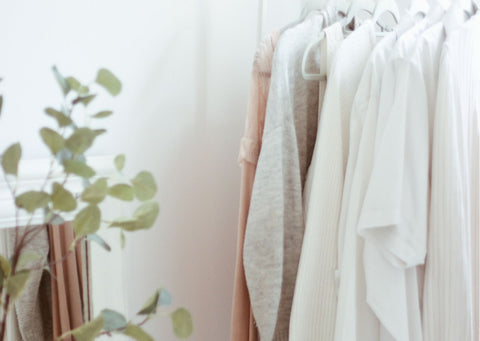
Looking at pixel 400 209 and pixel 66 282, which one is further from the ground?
pixel 400 209

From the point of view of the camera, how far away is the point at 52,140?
0.45 metres

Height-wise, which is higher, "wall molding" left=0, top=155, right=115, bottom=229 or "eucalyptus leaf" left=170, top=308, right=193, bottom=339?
"wall molding" left=0, top=155, right=115, bottom=229

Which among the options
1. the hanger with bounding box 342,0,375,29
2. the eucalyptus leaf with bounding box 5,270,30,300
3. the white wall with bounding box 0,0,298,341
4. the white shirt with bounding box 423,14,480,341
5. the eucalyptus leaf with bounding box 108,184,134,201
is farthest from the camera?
the hanger with bounding box 342,0,375,29

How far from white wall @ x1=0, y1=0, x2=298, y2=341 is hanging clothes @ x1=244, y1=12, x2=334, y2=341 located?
24 centimetres

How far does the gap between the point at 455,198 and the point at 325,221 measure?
205 mm

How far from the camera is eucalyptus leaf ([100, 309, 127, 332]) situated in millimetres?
479

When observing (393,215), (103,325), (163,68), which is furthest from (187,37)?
(103,325)

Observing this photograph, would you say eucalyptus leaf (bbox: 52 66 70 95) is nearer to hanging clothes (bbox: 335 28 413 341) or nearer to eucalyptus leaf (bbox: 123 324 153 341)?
eucalyptus leaf (bbox: 123 324 153 341)

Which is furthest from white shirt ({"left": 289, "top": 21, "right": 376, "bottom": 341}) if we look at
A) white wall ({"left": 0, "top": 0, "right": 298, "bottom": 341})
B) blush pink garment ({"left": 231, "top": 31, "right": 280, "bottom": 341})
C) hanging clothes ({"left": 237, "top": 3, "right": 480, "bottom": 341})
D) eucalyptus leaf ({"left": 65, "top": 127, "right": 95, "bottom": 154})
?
eucalyptus leaf ({"left": 65, "top": 127, "right": 95, "bottom": 154})

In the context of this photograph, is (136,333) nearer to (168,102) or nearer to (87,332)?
(87,332)

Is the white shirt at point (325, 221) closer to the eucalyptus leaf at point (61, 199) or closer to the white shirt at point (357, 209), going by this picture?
the white shirt at point (357, 209)

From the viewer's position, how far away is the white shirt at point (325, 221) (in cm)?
81

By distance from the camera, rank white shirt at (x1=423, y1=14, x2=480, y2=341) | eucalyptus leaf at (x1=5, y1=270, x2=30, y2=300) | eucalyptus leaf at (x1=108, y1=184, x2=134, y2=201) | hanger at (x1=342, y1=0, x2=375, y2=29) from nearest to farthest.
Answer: eucalyptus leaf at (x1=5, y1=270, x2=30, y2=300) → eucalyptus leaf at (x1=108, y1=184, x2=134, y2=201) → white shirt at (x1=423, y1=14, x2=480, y2=341) → hanger at (x1=342, y1=0, x2=375, y2=29)

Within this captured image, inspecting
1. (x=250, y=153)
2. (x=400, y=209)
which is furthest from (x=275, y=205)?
(x=400, y=209)
